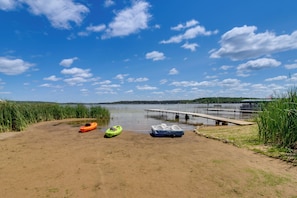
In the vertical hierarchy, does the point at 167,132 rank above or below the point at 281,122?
below

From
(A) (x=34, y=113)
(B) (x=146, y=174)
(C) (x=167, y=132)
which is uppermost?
(A) (x=34, y=113)

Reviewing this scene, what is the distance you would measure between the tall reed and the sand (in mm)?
1604

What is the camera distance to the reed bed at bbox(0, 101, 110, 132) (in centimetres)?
1569

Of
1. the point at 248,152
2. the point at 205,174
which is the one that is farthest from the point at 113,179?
the point at 248,152

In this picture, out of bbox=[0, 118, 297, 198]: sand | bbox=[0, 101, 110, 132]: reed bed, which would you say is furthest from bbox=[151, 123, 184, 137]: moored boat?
bbox=[0, 101, 110, 132]: reed bed

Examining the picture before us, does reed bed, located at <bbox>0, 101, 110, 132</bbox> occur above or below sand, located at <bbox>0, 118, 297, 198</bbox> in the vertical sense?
above

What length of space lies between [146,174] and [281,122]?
603 cm

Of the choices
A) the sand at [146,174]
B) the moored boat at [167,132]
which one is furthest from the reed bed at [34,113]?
the moored boat at [167,132]

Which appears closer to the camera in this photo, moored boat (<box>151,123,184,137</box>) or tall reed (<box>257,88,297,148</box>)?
tall reed (<box>257,88,297,148</box>)

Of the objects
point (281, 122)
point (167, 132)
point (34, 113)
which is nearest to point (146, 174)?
point (281, 122)

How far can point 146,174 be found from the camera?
250 inches

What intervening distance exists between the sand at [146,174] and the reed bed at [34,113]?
8.02 meters

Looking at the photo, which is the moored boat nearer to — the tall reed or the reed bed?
the tall reed

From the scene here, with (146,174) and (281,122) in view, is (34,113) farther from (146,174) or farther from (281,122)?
(281,122)
